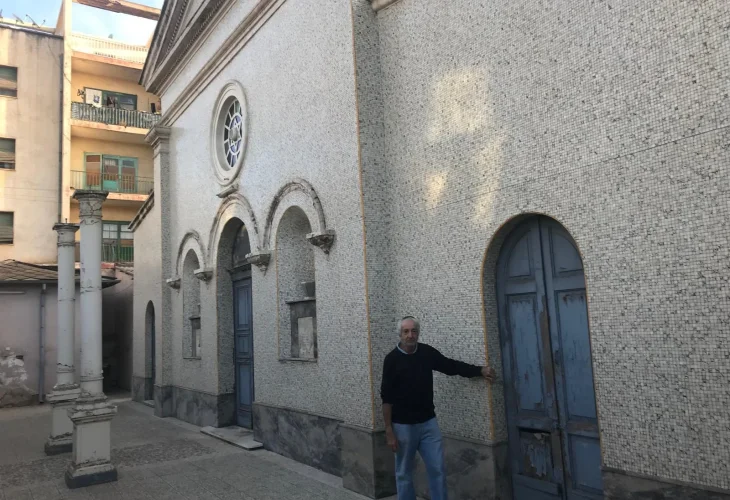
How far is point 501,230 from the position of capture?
549cm

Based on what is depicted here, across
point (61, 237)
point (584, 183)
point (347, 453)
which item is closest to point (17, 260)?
point (61, 237)

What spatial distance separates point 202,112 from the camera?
12.2 m

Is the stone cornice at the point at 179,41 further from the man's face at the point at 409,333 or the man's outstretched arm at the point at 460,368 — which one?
the man's outstretched arm at the point at 460,368

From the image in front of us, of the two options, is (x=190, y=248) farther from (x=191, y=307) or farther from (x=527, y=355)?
(x=527, y=355)


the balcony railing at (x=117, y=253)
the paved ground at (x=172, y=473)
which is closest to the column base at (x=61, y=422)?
the paved ground at (x=172, y=473)

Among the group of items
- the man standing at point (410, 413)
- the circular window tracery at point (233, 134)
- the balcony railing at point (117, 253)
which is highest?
the circular window tracery at point (233, 134)

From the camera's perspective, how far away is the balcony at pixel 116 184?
22.3 meters

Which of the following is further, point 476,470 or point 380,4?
point 380,4

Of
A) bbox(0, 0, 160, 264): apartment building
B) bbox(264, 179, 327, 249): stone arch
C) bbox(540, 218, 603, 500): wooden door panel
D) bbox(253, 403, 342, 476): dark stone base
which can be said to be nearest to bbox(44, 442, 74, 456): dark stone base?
bbox(253, 403, 342, 476): dark stone base

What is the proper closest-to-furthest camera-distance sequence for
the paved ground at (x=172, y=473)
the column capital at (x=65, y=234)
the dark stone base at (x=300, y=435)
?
the paved ground at (x=172, y=473) → the dark stone base at (x=300, y=435) → the column capital at (x=65, y=234)

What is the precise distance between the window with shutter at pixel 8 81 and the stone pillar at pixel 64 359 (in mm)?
14093

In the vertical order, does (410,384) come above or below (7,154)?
below

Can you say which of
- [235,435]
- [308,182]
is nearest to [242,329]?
[235,435]

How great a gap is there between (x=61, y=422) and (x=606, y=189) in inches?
355
